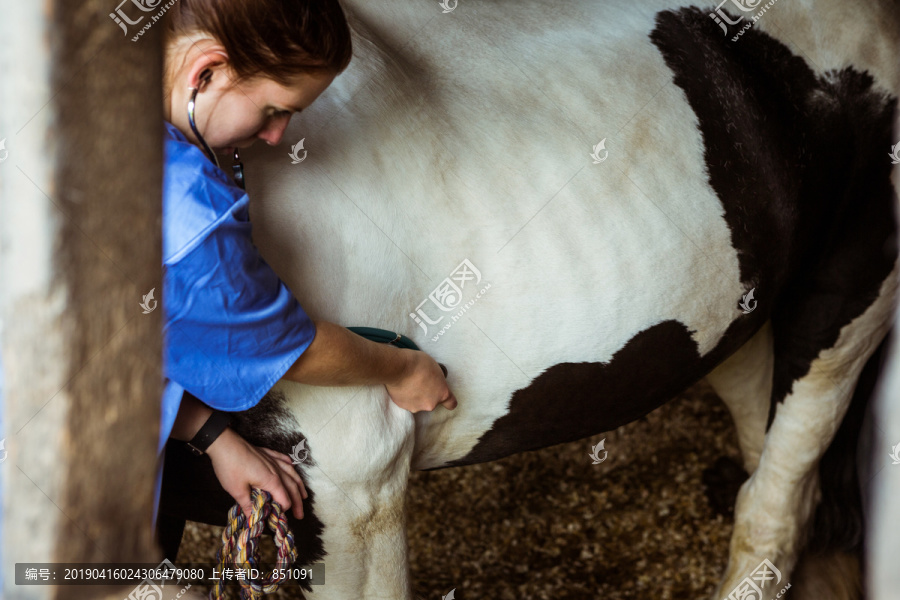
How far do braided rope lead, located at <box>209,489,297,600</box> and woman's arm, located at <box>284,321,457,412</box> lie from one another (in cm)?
21

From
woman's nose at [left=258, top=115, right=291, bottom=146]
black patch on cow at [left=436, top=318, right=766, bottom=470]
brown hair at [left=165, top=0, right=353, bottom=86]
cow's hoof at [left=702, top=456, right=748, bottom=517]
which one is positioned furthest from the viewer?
cow's hoof at [left=702, top=456, right=748, bottom=517]

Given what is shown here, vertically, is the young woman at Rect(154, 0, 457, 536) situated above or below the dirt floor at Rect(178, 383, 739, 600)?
above

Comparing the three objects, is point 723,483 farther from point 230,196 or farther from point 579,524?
point 230,196

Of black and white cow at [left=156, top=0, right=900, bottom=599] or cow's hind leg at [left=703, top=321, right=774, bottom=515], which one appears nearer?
black and white cow at [left=156, top=0, right=900, bottom=599]

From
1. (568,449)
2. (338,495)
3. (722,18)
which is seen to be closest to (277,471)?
(338,495)

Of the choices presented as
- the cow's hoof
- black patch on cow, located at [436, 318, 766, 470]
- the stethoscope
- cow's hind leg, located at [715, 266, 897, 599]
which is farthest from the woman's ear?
the cow's hoof

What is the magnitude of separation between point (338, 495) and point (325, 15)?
24.5 inches

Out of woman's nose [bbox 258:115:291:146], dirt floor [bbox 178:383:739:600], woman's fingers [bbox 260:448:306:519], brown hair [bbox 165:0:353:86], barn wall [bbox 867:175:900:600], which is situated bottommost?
dirt floor [bbox 178:383:739:600]

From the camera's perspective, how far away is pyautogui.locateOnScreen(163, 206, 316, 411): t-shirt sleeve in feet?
2.27

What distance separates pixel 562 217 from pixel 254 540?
2.05 ft

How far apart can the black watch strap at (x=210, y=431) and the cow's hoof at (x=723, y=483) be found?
64.9 inches

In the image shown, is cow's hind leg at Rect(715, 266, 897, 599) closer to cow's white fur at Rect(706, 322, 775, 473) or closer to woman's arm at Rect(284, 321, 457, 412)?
cow's white fur at Rect(706, 322, 775, 473)

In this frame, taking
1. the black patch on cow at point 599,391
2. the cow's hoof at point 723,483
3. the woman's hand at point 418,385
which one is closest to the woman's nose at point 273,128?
the woman's hand at point 418,385

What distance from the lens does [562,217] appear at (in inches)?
47.1
